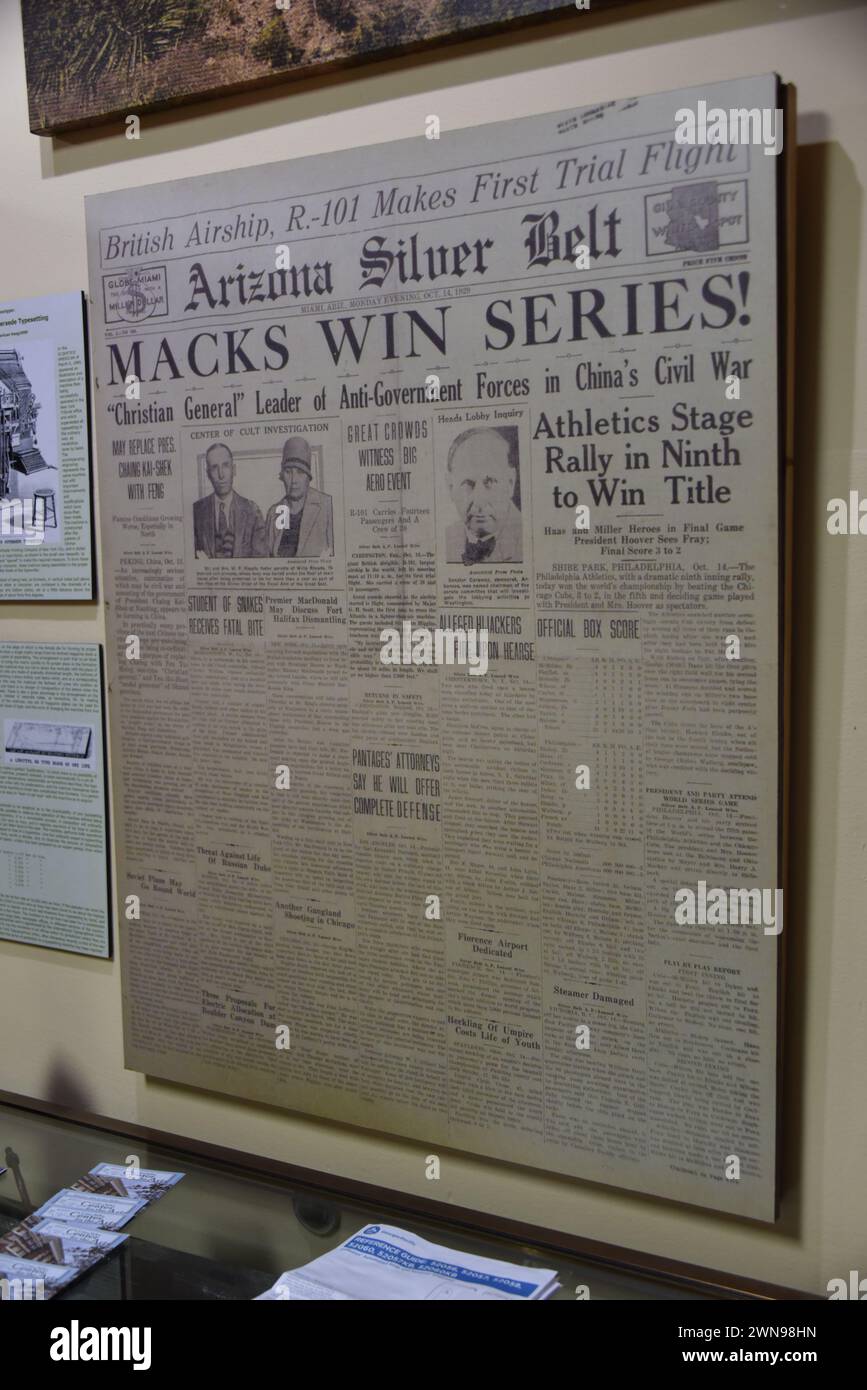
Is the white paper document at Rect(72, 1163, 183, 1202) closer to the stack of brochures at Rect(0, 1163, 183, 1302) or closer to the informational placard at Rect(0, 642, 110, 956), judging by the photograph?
the stack of brochures at Rect(0, 1163, 183, 1302)

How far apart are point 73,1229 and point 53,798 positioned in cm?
82

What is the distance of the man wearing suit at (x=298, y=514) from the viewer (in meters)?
1.96

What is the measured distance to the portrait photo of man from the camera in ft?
5.87

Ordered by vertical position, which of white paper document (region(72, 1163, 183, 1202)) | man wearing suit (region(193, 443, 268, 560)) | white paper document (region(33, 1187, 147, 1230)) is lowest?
white paper document (region(33, 1187, 147, 1230))

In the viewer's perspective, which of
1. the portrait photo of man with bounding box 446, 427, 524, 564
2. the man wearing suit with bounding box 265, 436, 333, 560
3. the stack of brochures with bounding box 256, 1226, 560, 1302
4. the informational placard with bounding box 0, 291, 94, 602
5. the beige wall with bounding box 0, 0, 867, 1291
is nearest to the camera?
the beige wall with bounding box 0, 0, 867, 1291

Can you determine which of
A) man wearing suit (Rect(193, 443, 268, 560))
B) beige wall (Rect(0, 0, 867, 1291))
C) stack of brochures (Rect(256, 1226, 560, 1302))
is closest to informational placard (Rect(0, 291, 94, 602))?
man wearing suit (Rect(193, 443, 268, 560))

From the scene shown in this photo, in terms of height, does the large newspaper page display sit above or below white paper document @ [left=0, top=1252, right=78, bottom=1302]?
above

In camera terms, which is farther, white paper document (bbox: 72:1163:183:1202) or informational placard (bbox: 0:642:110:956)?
informational placard (bbox: 0:642:110:956)

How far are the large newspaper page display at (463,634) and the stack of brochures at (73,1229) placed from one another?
0.21 meters

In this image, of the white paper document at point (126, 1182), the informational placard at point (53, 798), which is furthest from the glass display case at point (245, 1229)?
the informational placard at point (53, 798)

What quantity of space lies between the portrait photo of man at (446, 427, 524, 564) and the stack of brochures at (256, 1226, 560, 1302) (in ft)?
3.33

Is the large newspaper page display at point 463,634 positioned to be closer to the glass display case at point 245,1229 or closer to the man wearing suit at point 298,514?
the man wearing suit at point 298,514

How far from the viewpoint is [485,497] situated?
1807 mm

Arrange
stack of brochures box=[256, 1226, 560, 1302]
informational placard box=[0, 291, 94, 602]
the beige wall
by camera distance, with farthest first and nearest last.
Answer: informational placard box=[0, 291, 94, 602] → stack of brochures box=[256, 1226, 560, 1302] → the beige wall
